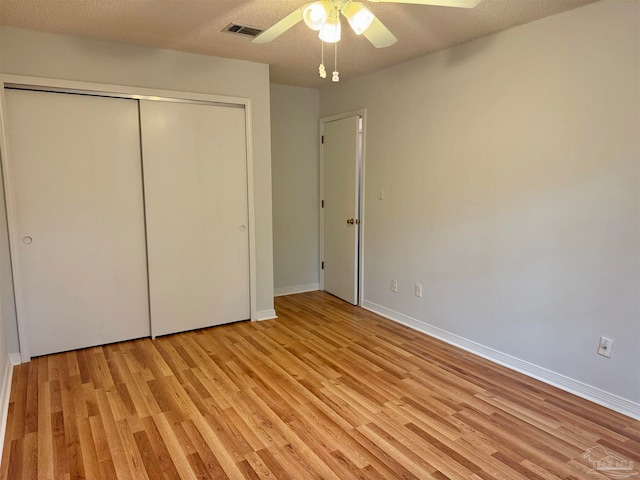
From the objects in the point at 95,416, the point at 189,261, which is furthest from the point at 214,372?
the point at 189,261

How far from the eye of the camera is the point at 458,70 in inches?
127

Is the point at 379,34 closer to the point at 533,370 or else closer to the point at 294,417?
the point at 294,417

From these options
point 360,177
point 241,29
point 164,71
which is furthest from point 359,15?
point 360,177

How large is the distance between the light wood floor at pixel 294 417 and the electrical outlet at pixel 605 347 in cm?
33

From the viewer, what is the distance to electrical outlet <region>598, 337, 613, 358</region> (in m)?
2.45

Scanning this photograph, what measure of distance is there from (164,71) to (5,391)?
2516 millimetres

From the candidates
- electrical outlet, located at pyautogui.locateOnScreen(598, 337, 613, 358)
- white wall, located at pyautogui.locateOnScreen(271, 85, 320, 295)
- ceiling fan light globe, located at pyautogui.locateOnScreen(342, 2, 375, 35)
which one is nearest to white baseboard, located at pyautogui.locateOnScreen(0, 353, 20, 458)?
white wall, located at pyautogui.locateOnScreen(271, 85, 320, 295)

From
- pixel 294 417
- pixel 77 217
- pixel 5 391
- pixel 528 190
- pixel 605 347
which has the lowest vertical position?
pixel 294 417

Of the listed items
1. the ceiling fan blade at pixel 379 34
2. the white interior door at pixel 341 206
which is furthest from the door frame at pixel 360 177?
the ceiling fan blade at pixel 379 34

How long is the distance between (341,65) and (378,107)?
53cm

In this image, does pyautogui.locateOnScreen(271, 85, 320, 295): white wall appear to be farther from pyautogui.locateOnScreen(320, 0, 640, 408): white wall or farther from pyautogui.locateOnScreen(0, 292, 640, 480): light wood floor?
pyautogui.locateOnScreen(0, 292, 640, 480): light wood floor

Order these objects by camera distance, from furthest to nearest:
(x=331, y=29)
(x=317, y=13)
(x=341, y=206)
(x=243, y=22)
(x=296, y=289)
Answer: (x=296, y=289) < (x=341, y=206) < (x=243, y=22) < (x=331, y=29) < (x=317, y=13)

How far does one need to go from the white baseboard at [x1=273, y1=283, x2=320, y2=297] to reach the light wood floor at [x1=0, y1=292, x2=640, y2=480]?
151 centimetres

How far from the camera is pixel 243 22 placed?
2.73 m
